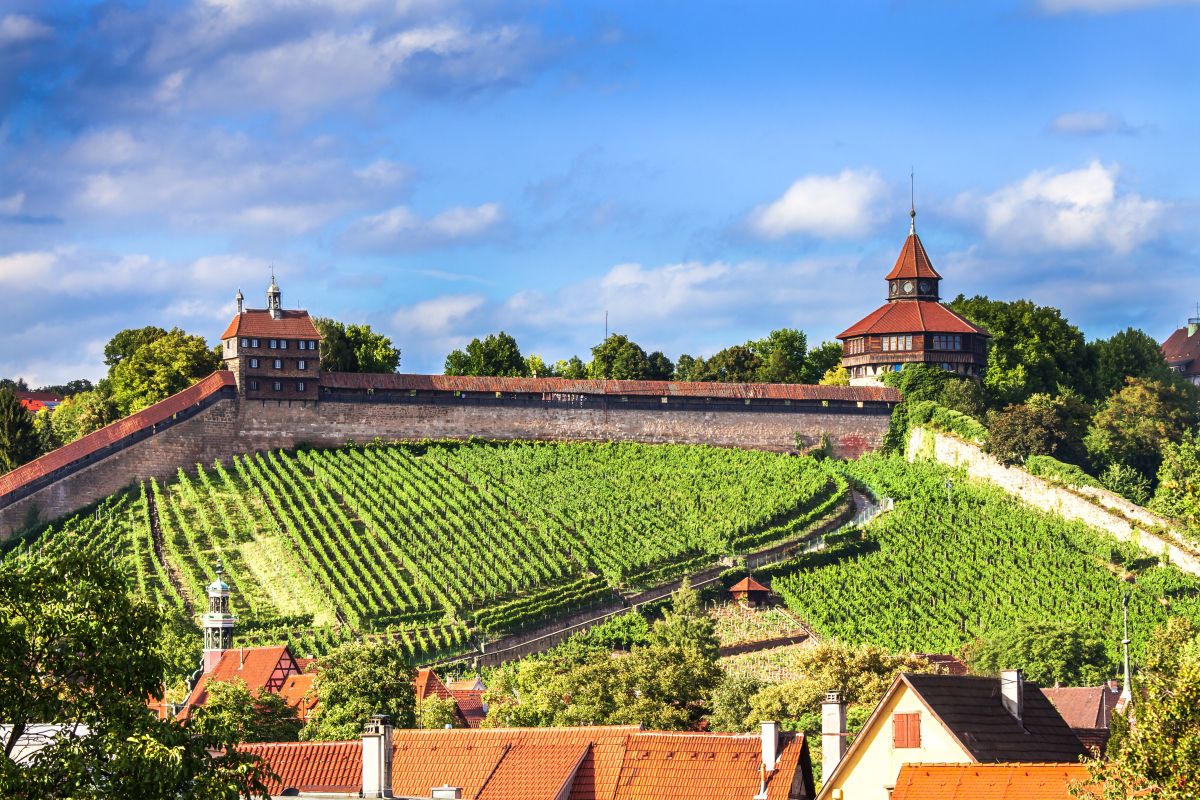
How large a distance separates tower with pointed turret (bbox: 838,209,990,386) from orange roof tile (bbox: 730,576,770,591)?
2395 centimetres

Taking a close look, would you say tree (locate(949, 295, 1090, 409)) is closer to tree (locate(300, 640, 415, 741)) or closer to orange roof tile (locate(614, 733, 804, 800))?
tree (locate(300, 640, 415, 741))

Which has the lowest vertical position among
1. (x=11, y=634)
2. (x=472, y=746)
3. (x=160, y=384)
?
(x=472, y=746)

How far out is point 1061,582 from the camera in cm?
7881

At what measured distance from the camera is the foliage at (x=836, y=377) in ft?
344

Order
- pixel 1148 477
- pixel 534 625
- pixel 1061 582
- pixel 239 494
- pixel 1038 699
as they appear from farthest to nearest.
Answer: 1. pixel 1148 477
2. pixel 239 494
3. pixel 1061 582
4. pixel 534 625
5. pixel 1038 699

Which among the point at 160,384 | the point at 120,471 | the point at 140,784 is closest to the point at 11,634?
the point at 140,784

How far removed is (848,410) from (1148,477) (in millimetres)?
12523

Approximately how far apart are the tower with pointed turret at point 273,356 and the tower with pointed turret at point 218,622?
19778 millimetres

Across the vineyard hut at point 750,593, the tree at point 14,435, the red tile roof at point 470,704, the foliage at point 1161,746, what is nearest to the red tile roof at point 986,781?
the foliage at point 1161,746

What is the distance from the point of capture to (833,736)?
34.5 m

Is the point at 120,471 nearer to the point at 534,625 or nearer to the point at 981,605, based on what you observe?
the point at 534,625

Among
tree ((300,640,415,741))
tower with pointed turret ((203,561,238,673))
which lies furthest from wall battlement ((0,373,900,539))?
tree ((300,640,415,741))

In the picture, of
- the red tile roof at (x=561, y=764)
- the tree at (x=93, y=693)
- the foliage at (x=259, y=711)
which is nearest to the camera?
the tree at (x=93, y=693)

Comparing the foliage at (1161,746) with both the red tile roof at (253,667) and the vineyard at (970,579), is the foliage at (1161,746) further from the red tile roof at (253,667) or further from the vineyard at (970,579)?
the vineyard at (970,579)
